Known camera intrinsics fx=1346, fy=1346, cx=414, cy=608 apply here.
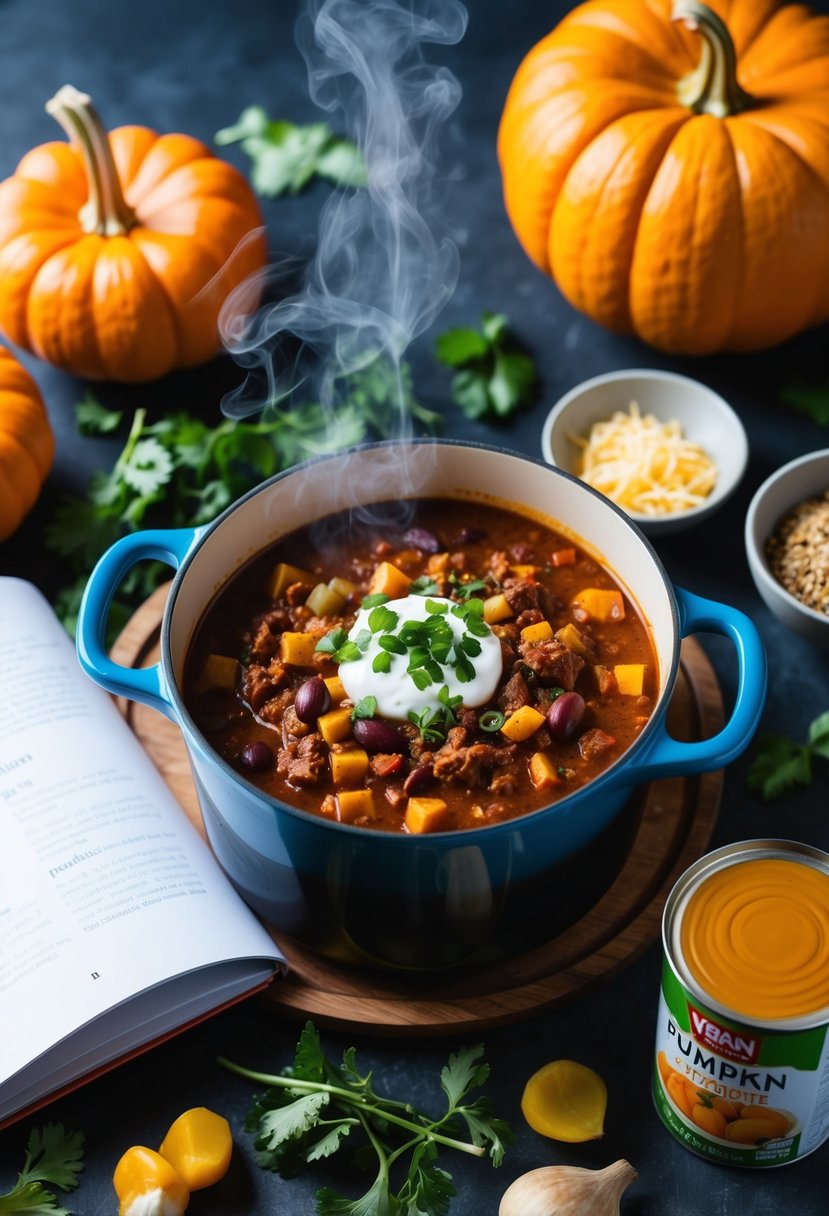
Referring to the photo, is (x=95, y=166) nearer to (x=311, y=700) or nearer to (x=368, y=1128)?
(x=311, y=700)

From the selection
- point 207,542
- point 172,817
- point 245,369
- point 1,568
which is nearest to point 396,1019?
point 172,817

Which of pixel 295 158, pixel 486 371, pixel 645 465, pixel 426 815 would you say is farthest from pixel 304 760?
pixel 295 158

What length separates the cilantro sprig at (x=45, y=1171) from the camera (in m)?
2.65

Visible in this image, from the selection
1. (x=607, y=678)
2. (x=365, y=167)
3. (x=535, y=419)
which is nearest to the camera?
(x=607, y=678)

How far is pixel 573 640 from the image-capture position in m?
3.11

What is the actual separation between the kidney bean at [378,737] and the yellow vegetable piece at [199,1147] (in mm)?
832

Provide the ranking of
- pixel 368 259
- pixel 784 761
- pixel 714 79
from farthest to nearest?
pixel 368 259, pixel 714 79, pixel 784 761

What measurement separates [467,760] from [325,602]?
2.07 feet

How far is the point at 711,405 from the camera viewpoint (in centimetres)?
408

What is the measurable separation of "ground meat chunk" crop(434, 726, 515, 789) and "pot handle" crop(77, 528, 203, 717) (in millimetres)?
581

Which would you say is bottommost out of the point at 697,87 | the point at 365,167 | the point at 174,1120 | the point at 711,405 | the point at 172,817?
the point at 174,1120

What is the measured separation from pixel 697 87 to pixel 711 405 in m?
0.96

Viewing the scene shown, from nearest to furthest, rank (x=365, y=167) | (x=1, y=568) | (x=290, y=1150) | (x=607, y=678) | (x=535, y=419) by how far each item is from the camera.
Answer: (x=290, y=1150) < (x=607, y=678) < (x=1, y=568) < (x=535, y=419) < (x=365, y=167)

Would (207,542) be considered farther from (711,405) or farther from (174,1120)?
(711,405)
